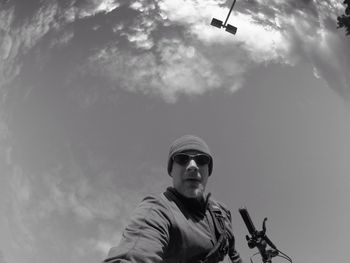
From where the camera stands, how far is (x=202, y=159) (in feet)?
10.0

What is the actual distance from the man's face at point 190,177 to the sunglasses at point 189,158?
2 cm

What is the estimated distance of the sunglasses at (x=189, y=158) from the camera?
2.99 m

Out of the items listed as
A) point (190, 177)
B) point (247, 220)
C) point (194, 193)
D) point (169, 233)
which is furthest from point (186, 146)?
point (247, 220)

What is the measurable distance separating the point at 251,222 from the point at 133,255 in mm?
2099

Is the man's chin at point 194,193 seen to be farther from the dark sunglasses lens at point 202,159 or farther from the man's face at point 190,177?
the dark sunglasses lens at point 202,159

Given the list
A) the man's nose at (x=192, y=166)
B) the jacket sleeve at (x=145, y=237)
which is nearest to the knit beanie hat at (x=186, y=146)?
the man's nose at (x=192, y=166)

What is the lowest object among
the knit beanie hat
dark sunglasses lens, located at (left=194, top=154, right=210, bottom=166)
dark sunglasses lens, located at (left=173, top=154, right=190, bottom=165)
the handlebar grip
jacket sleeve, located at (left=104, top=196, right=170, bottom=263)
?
jacket sleeve, located at (left=104, top=196, right=170, bottom=263)

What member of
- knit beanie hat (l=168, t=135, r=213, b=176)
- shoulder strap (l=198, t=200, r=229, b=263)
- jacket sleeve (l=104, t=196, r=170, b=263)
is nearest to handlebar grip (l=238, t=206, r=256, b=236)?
shoulder strap (l=198, t=200, r=229, b=263)

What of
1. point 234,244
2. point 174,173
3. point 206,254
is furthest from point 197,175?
point 234,244

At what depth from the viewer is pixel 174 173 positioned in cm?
303

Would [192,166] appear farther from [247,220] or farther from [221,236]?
[247,220]

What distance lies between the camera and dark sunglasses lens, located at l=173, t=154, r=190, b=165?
2998mm

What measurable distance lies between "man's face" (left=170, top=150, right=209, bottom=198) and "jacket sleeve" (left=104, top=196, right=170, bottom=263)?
1.82 ft

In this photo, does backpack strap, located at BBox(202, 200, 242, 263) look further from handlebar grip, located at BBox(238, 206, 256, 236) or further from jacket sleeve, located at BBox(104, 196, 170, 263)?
jacket sleeve, located at BBox(104, 196, 170, 263)
